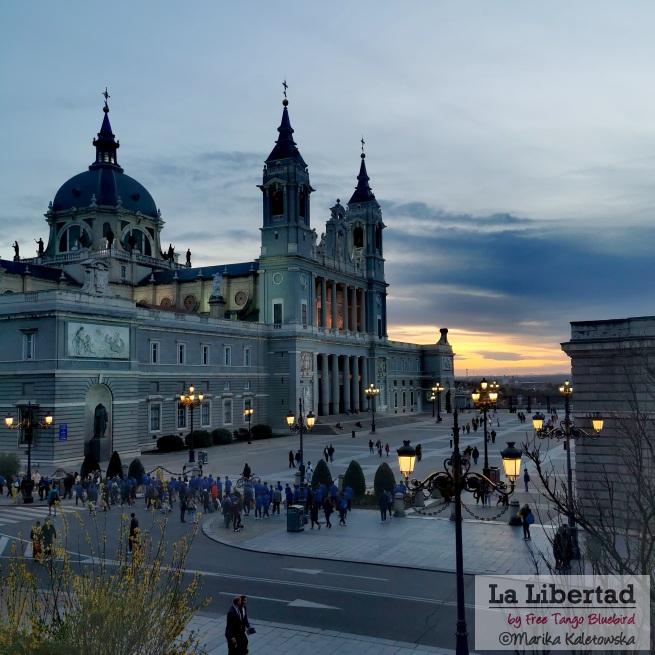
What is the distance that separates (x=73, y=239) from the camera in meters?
83.4

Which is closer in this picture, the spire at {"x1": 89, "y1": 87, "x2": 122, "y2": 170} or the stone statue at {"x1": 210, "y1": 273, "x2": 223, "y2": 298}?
the stone statue at {"x1": 210, "y1": 273, "x2": 223, "y2": 298}

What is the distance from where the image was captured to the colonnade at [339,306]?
266 ft

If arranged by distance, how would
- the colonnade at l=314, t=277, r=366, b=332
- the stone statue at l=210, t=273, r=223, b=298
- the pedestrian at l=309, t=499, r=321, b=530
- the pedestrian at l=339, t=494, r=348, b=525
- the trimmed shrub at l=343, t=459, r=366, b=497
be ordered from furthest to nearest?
1. the colonnade at l=314, t=277, r=366, b=332
2. the stone statue at l=210, t=273, r=223, b=298
3. the trimmed shrub at l=343, t=459, r=366, b=497
4. the pedestrian at l=339, t=494, r=348, b=525
5. the pedestrian at l=309, t=499, r=321, b=530

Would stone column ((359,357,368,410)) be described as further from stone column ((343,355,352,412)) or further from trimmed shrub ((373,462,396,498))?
trimmed shrub ((373,462,396,498))

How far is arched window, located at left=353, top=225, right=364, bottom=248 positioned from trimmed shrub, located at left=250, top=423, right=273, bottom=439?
125 feet

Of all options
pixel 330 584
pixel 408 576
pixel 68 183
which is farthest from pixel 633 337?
pixel 68 183

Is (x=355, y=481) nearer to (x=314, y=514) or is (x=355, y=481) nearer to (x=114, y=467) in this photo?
(x=314, y=514)

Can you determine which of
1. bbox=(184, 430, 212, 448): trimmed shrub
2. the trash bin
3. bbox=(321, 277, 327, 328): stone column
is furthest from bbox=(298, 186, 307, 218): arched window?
the trash bin

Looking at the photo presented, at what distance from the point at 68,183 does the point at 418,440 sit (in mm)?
55939

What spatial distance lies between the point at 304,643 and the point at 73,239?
77.9 metres

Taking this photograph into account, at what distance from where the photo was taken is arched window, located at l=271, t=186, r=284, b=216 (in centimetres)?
7550

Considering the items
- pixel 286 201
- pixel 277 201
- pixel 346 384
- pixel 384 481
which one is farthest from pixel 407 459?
pixel 346 384

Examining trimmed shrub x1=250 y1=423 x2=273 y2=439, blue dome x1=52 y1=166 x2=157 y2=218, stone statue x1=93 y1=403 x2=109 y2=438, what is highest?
blue dome x1=52 y1=166 x2=157 y2=218

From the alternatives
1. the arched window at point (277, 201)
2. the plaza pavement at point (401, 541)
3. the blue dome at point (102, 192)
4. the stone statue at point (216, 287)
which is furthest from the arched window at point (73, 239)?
the plaza pavement at point (401, 541)
